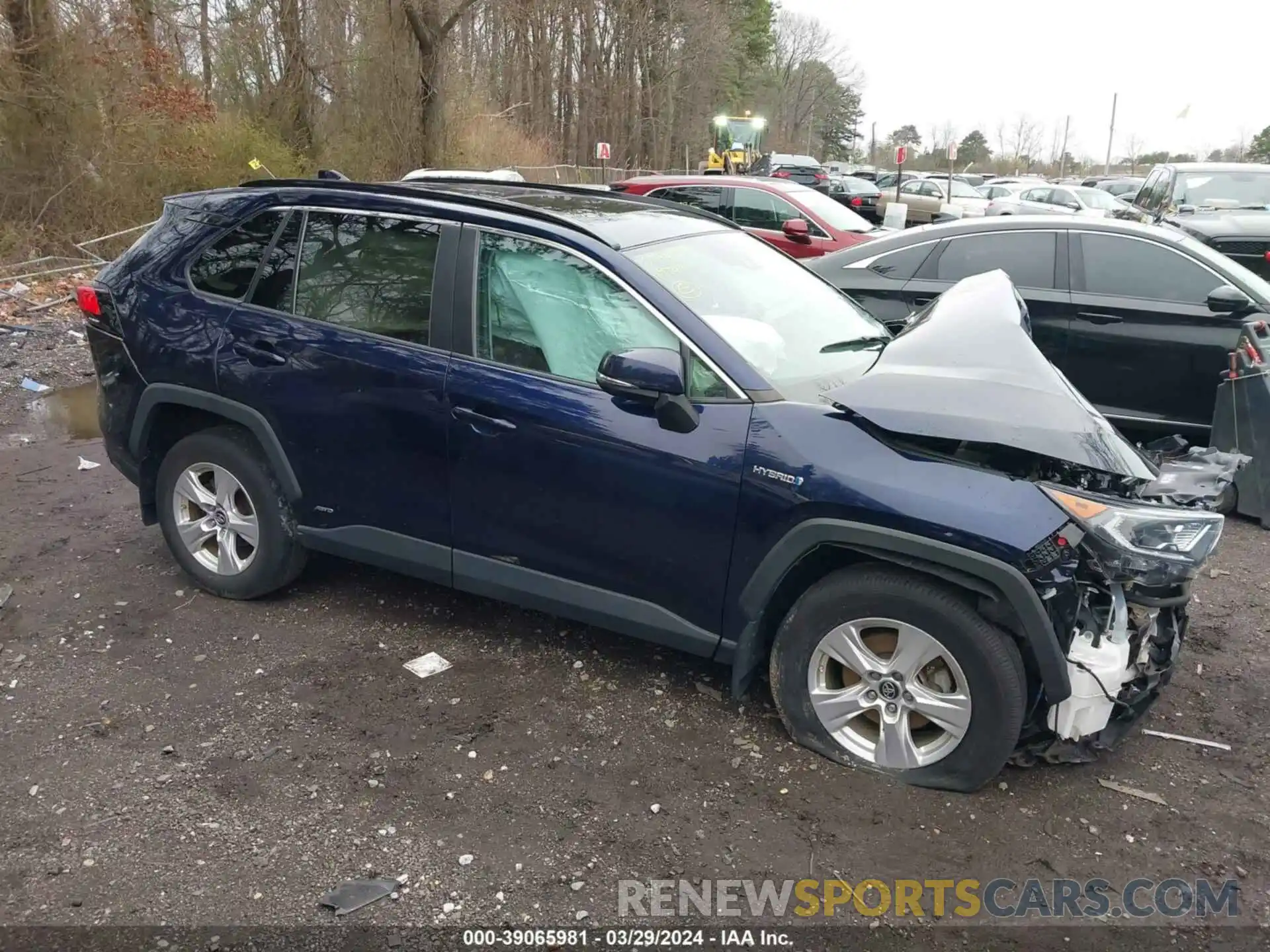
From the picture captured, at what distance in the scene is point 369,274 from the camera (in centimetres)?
397

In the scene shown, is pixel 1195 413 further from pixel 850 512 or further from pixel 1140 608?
pixel 850 512

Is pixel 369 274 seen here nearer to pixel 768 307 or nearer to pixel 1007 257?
pixel 768 307

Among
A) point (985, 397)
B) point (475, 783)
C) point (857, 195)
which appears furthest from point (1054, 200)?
point (475, 783)

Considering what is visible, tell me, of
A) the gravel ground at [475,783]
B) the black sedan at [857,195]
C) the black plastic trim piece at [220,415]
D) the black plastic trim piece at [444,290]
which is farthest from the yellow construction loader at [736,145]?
the gravel ground at [475,783]

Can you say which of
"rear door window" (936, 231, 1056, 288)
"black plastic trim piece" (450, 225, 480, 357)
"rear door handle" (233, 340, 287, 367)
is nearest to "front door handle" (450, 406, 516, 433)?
"black plastic trim piece" (450, 225, 480, 357)

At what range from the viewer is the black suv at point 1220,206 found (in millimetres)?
10008

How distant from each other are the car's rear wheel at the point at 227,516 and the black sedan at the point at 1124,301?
3963mm

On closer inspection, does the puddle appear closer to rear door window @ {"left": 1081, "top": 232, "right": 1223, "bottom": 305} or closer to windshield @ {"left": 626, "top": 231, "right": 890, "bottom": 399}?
windshield @ {"left": 626, "top": 231, "right": 890, "bottom": 399}

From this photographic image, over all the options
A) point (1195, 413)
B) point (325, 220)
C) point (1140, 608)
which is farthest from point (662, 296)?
point (1195, 413)

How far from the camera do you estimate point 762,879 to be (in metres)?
2.80

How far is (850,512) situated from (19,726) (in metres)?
3.13

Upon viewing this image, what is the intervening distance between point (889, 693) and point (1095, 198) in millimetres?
23445

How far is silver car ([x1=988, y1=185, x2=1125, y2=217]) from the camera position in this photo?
20.6 m

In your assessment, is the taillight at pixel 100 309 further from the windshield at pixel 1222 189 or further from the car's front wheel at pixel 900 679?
the windshield at pixel 1222 189
